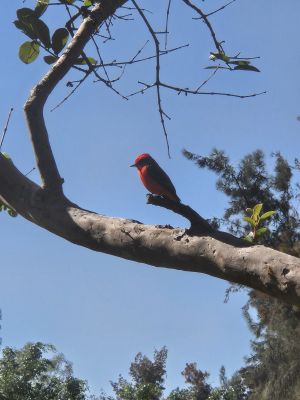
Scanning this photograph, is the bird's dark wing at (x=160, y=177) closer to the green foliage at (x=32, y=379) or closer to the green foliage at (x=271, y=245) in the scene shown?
the green foliage at (x=271, y=245)

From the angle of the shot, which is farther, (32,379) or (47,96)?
(32,379)

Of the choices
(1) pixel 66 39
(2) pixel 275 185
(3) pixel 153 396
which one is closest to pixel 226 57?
(1) pixel 66 39

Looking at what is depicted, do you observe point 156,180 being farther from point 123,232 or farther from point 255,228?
point 123,232

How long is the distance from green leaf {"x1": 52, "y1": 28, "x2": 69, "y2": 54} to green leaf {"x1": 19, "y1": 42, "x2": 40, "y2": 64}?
10 centimetres

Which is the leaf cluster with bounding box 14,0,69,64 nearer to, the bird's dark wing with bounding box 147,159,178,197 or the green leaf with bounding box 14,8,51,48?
the green leaf with bounding box 14,8,51,48

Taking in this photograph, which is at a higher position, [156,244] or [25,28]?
[25,28]

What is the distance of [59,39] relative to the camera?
190cm

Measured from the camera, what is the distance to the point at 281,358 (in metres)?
11.3

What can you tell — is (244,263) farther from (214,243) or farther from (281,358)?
(281,358)

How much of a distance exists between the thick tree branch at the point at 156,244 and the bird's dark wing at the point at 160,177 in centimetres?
166

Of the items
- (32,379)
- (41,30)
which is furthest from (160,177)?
(32,379)

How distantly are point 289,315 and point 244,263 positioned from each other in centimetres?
1078

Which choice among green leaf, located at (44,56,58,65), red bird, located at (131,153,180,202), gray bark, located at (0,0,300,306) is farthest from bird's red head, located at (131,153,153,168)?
gray bark, located at (0,0,300,306)

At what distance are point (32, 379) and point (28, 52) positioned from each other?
1472 cm
